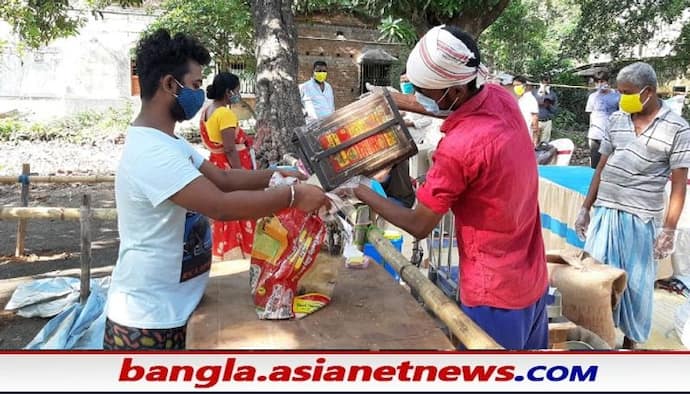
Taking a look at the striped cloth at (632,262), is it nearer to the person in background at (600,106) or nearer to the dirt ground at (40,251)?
the dirt ground at (40,251)

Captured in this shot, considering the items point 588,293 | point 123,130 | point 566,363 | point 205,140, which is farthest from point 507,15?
point 566,363

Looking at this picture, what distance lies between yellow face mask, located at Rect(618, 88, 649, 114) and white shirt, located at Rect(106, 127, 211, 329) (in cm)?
254

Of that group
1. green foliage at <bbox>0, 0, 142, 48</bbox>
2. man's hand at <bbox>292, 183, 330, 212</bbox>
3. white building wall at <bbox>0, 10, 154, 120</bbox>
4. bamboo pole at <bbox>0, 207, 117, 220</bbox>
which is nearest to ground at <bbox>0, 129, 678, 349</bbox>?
bamboo pole at <bbox>0, 207, 117, 220</bbox>

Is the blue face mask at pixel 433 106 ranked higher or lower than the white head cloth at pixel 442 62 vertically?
lower

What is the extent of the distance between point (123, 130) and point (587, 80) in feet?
46.9

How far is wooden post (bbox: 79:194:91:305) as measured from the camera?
416 cm

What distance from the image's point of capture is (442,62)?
183cm

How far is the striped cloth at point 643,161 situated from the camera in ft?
10.5

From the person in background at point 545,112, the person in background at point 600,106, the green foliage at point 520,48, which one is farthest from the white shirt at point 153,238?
the green foliage at point 520,48

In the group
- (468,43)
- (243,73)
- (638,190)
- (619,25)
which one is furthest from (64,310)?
(619,25)

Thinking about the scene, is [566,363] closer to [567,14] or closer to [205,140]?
[205,140]

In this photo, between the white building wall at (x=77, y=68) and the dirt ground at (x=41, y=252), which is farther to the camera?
the white building wall at (x=77, y=68)

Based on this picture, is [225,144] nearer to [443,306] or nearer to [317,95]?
[317,95]

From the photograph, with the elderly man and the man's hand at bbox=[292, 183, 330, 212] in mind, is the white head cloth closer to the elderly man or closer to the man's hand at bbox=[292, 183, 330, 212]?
the man's hand at bbox=[292, 183, 330, 212]
